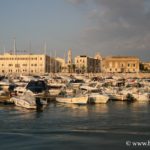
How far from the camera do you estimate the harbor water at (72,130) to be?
23.2 meters

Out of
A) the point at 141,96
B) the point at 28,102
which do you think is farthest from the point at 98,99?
the point at 28,102

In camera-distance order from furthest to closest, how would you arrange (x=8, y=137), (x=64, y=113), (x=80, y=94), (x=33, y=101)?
(x=80, y=94), (x=33, y=101), (x=64, y=113), (x=8, y=137)

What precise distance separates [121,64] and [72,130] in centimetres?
16208

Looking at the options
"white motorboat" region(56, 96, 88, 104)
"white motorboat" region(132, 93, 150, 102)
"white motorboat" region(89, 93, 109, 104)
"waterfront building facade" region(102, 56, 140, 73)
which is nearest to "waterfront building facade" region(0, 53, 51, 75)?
"waterfront building facade" region(102, 56, 140, 73)

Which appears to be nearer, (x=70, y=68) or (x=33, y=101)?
(x=33, y=101)

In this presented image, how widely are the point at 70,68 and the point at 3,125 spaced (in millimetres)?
138765

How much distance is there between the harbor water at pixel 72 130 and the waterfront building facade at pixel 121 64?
14750 cm

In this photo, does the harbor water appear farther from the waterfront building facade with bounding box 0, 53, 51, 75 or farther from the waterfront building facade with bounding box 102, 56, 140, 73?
the waterfront building facade with bounding box 102, 56, 140, 73

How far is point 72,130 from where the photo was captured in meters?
28.2

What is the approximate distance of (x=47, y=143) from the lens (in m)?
23.6

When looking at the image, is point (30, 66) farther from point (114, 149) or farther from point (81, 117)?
point (114, 149)

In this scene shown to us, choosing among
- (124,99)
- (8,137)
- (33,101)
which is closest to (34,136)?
(8,137)

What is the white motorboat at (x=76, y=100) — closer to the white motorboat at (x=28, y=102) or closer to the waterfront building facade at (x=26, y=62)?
the white motorboat at (x=28, y=102)

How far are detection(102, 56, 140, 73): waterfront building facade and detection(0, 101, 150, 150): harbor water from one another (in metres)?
147
